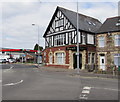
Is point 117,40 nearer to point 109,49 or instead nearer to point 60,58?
point 109,49

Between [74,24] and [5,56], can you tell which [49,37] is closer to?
[74,24]

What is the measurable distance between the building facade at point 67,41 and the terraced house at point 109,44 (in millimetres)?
2803

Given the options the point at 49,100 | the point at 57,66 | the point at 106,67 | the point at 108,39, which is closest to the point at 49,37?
the point at 57,66

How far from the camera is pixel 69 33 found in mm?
28359

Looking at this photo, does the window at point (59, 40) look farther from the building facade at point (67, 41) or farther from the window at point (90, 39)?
the window at point (90, 39)

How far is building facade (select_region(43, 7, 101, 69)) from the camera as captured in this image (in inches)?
1076

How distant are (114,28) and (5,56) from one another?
181 feet

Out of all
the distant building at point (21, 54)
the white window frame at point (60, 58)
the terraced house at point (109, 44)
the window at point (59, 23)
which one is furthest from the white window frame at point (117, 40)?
the distant building at point (21, 54)

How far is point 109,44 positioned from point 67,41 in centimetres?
779

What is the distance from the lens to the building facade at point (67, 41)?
89.7ft

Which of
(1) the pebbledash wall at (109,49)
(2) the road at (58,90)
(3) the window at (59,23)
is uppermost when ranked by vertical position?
(3) the window at (59,23)

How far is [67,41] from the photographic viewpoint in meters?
28.8

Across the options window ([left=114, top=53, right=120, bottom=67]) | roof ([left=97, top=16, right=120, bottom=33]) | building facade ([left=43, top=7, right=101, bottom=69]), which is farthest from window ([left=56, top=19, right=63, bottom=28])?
window ([left=114, top=53, right=120, bottom=67])

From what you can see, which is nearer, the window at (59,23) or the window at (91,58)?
the window at (91,58)
